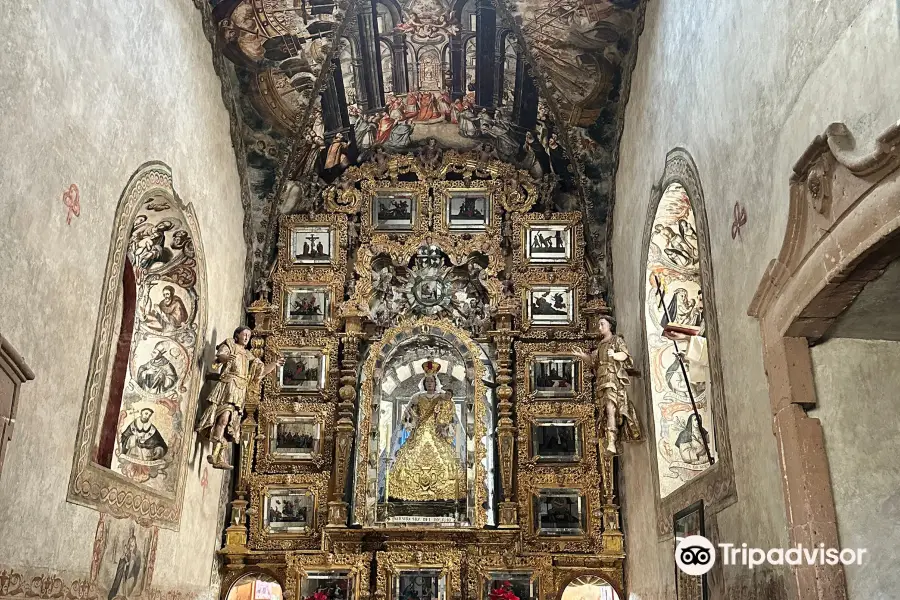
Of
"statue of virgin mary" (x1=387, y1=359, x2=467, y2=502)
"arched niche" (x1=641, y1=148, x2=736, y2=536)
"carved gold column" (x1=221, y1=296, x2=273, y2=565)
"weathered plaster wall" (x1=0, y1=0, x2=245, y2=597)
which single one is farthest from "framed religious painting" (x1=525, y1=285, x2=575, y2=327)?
"weathered plaster wall" (x1=0, y1=0, x2=245, y2=597)

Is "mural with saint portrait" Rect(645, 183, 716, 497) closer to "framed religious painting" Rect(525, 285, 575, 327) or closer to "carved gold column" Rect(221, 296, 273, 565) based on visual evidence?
"framed religious painting" Rect(525, 285, 575, 327)

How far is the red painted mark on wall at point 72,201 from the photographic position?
732cm

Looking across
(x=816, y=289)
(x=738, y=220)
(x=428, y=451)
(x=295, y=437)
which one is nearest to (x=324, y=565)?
(x=295, y=437)

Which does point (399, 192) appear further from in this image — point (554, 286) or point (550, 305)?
point (550, 305)

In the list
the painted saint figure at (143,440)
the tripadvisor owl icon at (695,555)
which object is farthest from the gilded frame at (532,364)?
the painted saint figure at (143,440)

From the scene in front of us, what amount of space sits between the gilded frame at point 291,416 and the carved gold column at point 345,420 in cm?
18

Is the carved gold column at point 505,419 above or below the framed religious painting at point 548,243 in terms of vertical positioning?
below

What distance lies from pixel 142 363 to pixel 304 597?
4.11 meters

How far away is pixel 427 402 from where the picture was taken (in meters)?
13.2

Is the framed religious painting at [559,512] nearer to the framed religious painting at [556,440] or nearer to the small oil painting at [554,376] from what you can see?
the framed religious painting at [556,440]

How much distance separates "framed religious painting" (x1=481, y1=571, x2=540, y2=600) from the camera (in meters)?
11.8

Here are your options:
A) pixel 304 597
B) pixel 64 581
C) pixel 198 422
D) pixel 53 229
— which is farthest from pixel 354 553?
pixel 53 229

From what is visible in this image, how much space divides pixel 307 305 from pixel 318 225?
56.6 inches

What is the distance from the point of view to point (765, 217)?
6242mm
